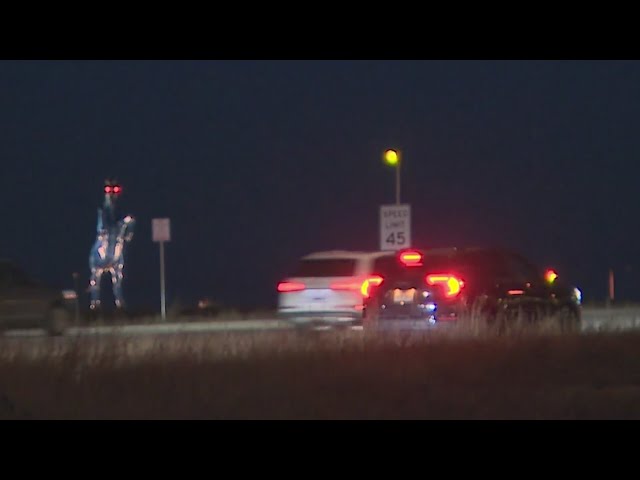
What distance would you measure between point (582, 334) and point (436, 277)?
8.56ft

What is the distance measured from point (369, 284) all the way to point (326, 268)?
9.93 ft

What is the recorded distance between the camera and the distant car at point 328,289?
832 inches

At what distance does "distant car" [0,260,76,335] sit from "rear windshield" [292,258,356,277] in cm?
542

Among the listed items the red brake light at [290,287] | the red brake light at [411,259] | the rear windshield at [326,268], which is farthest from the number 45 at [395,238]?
the red brake light at [411,259]

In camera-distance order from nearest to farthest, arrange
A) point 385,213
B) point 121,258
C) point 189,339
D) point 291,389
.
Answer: point 291,389 → point 189,339 → point 385,213 → point 121,258

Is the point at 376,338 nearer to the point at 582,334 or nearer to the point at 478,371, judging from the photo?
the point at 478,371

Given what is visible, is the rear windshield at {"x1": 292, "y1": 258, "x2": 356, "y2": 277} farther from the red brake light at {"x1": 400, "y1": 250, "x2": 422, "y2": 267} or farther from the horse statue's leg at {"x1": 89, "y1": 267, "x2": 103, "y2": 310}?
the horse statue's leg at {"x1": 89, "y1": 267, "x2": 103, "y2": 310}

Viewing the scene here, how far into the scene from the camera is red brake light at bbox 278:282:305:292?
71.1ft

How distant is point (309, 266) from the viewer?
2219 cm

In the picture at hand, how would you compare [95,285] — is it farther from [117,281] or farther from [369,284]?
[369,284]

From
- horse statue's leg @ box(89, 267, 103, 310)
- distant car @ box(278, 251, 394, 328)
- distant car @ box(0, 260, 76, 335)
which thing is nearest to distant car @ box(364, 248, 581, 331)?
distant car @ box(278, 251, 394, 328)

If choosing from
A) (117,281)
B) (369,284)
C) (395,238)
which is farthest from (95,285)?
(369,284)

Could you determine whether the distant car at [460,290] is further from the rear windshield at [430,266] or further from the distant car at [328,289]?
the distant car at [328,289]
